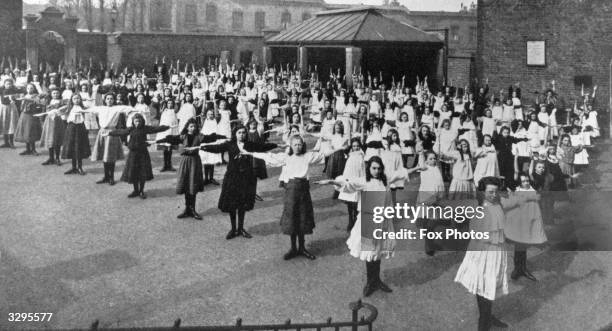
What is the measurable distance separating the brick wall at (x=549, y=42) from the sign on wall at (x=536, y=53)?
134 mm

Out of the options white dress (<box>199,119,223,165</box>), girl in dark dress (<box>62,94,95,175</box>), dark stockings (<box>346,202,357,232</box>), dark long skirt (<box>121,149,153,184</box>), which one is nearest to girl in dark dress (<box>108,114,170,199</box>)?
dark long skirt (<box>121,149,153,184</box>)

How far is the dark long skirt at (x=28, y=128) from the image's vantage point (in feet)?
46.9

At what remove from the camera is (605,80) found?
1962 centimetres

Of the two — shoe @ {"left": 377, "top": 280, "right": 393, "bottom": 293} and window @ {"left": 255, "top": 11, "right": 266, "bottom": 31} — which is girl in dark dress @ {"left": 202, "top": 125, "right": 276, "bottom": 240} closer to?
shoe @ {"left": 377, "top": 280, "right": 393, "bottom": 293}

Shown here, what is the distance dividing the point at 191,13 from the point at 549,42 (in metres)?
34.3

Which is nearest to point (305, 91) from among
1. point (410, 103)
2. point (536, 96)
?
point (410, 103)

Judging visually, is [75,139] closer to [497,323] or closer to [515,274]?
[515,274]

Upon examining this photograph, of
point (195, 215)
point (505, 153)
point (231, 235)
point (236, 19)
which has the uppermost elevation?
point (236, 19)

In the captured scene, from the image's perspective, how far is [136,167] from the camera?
11.0m

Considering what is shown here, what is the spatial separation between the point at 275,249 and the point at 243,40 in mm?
26882

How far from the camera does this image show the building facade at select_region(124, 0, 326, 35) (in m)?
48.2

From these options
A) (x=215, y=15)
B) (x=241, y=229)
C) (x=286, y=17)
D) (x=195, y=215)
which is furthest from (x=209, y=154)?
(x=286, y=17)

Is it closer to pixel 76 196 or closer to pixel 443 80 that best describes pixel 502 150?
pixel 76 196

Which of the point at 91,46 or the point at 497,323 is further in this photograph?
the point at 91,46
